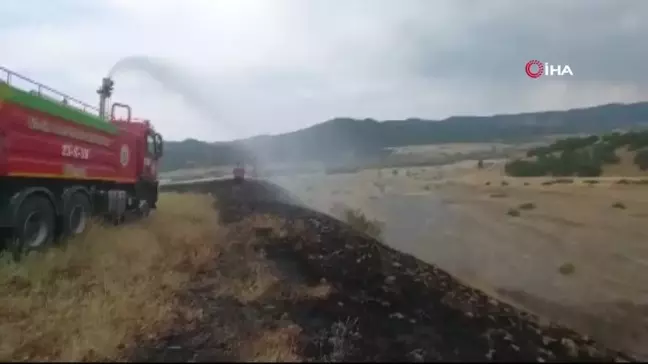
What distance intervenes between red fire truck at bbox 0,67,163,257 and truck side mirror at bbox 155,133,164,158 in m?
1.44

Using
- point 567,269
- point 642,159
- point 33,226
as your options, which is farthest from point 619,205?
point 33,226

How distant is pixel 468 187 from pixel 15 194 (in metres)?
19.1

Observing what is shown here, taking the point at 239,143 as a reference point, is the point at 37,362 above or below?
below

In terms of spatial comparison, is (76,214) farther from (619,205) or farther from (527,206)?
(619,205)

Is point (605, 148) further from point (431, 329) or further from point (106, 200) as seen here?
point (431, 329)

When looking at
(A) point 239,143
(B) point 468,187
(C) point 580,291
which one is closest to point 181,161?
(A) point 239,143

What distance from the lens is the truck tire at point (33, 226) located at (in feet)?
31.1

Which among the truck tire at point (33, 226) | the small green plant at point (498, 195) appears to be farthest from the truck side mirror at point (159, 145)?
the small green plant at point (498, 195)

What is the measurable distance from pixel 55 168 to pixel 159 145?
665 cm

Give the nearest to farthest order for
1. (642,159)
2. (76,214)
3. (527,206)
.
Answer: (76,214)
(527,206)
(642,159)

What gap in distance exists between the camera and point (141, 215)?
16.1 meters

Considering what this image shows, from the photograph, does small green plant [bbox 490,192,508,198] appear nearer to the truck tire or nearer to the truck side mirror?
the truck side mirror

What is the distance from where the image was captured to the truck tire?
9484mm

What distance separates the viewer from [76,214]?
11977mm
